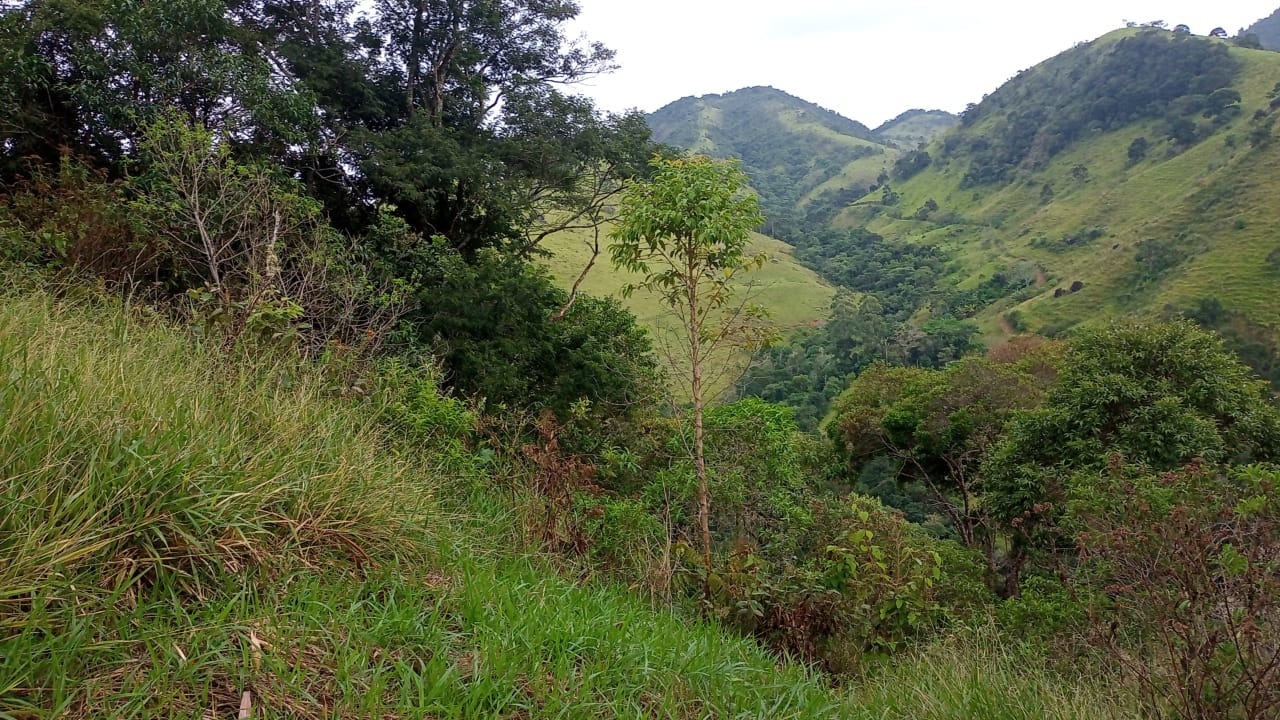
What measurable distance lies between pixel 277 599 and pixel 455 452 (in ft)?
7.61

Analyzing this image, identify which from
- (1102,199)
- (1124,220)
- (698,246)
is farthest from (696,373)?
(1102,199)

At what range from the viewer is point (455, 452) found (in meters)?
4.27

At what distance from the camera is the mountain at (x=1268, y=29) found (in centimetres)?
15250

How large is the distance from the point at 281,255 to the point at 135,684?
22.3 feet

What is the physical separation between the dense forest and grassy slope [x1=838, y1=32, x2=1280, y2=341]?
4431 cm

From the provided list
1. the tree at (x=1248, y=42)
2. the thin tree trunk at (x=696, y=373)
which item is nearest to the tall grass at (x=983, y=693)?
the thin tree trunk at (x=696, y=373)

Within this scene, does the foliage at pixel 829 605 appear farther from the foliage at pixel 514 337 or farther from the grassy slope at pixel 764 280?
the grassy slope at pixel 764 280

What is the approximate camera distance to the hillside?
155 feet

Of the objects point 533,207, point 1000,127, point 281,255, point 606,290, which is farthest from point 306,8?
point 1000,127

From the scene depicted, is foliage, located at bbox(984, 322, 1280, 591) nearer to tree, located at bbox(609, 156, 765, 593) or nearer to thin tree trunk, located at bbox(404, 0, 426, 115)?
tree, located at bbox(609, 156, 765, 593)

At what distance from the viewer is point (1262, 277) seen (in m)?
43.1

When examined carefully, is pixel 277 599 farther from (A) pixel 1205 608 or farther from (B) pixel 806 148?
(B) pixel 806 148

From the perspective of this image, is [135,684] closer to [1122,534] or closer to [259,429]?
[259,429]

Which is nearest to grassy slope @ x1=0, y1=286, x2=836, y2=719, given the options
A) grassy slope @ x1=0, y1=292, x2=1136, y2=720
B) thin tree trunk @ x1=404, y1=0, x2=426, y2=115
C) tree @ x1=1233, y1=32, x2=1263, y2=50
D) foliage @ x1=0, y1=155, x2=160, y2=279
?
grassy slope @ x1=0, y1=292, x2=1136, y2=720
